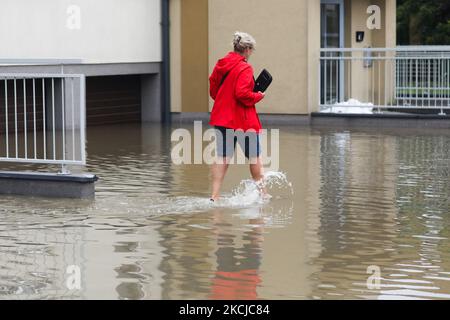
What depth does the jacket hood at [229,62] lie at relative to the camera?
38.1 ft

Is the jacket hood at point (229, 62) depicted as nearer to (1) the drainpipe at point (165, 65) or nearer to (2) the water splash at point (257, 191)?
(2) the water splash at point (257, 191)

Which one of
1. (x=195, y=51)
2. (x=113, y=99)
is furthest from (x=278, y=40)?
(x=113, y=99)

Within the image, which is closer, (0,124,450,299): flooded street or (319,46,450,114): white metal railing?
(0,124,450,299): flooded street

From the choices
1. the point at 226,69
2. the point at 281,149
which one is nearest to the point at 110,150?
the point at 281,149

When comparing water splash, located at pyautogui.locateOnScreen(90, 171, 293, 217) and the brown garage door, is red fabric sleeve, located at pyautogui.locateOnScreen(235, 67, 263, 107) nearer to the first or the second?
water splash, located at pyautogui.locateOnScreen(90, 171, 293, 217)

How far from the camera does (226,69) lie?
38.2 ft

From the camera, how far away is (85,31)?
20281 millimetres

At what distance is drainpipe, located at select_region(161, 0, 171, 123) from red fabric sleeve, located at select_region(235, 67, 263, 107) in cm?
1095

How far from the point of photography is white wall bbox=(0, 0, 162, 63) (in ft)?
61.9

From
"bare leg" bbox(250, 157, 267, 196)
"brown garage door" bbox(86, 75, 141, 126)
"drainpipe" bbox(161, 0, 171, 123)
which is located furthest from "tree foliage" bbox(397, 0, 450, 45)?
"bare leg" bbox(250, 157, 267, 196)

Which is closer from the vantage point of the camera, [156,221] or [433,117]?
[156,221]
